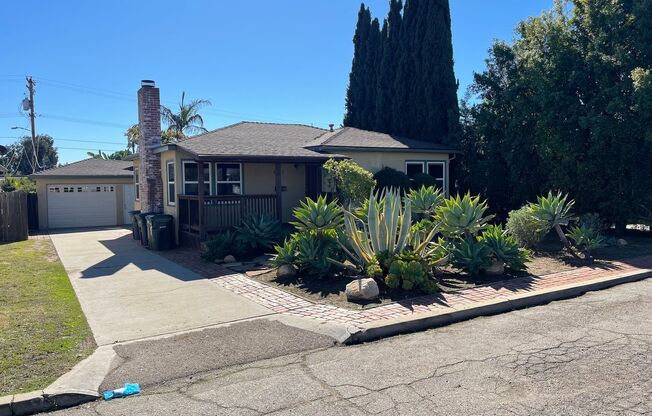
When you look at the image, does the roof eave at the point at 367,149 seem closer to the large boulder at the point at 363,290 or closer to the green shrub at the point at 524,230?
the green shrub at the point at 524,230

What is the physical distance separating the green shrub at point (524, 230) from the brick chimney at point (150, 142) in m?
11.5

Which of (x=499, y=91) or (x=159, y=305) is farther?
(x=499, y=91)

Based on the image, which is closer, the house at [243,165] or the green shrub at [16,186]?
the house at [243,165]

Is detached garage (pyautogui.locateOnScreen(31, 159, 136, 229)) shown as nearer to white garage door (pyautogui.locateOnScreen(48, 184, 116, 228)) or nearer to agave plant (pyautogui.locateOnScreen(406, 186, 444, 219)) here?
white garage door (pyautogui.locateOnScreen(48, 184, 116, 228))

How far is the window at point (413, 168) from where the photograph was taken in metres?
18.4

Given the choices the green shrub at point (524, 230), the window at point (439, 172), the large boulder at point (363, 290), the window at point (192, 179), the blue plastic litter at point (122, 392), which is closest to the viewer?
the blue plastic litter at point (122, 392)

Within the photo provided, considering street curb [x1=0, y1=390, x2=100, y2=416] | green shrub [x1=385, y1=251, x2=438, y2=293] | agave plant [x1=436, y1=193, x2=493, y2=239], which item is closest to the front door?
agave plant [x1=436, y1=193, x2=493, y2=239]

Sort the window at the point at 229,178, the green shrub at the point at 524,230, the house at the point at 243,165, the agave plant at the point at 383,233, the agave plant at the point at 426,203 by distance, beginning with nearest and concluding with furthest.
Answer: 1. the agave plant at the point at 383,233
2. the agave plant at the point at 426,203
3. the green shrub at the point at 524,230
4. the house at the point at 243,165
5. the window at the point at 229,178

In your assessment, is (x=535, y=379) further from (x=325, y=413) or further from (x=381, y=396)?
(x=325, y=413)

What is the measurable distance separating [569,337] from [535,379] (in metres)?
1.62

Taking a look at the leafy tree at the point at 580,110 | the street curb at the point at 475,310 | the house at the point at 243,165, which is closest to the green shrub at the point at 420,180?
the house at the point at 243,165

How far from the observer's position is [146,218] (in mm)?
15406

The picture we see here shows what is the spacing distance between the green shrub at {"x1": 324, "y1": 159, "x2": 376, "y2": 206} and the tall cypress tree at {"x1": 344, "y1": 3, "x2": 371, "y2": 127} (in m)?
12.0

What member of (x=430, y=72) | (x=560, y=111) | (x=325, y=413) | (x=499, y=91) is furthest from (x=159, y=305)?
(x=430, y=72)
